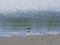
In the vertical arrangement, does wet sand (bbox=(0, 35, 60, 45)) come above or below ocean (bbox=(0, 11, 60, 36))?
below

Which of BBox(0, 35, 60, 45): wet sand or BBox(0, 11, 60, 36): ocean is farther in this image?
BBox(0, 11, 60, 36): ocean

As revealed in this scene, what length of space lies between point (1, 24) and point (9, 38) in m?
0.84

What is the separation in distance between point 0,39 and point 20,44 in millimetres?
588

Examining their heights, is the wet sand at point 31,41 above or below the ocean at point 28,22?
below

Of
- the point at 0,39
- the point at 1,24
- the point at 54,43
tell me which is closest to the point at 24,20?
the point at 1,24

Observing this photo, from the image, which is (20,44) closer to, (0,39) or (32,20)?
(0,39)

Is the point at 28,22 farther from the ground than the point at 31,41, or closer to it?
farther from the ground

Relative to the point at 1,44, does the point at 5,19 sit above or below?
above

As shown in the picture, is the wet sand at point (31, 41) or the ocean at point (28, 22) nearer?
the wet sand at point (31, 41)

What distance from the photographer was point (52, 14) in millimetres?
5059

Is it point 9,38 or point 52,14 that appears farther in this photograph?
point 52,14

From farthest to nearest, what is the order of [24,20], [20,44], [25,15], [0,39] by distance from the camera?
[24,20], [25,15], [0,39], [20,44]

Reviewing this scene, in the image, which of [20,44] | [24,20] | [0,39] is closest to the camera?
[20,44]

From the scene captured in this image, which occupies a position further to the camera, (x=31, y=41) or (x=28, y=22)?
(x=28, y=22)
